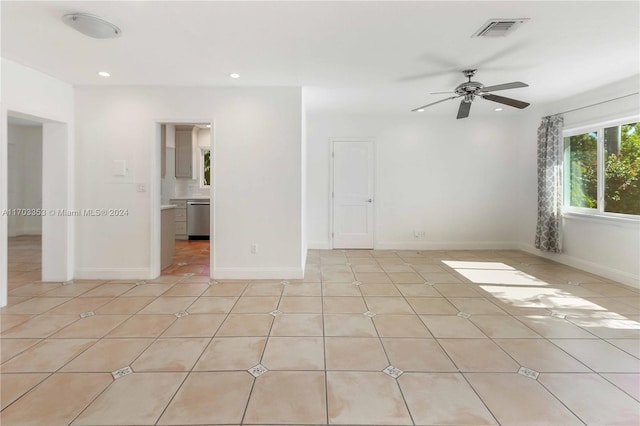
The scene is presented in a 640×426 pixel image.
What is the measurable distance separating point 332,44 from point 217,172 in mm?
2176

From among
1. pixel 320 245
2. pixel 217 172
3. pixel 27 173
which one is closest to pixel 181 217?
pixel 320 245

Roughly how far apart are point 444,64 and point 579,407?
10.5 ft

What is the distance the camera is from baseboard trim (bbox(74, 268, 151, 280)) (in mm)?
4094

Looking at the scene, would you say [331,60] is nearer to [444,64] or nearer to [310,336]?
[444,64]

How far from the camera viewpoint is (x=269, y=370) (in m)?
2.02

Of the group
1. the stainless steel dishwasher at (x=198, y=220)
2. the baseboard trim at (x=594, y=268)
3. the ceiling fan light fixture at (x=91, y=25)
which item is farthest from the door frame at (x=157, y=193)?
the baseboard trim at (x=594, y=268)

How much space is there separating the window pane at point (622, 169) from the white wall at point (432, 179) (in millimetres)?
1763

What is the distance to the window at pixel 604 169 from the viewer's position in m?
4.03

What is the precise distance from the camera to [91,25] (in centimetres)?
246

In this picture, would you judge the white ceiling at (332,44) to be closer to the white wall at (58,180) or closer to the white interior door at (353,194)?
the white wall at (58,180)

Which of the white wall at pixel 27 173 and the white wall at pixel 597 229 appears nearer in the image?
the white wall at pixel 597 229

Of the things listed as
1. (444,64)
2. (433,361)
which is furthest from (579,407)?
(444,64)

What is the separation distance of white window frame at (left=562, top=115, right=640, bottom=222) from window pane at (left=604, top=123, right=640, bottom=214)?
48mm

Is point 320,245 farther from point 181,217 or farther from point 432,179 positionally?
point 181,217
